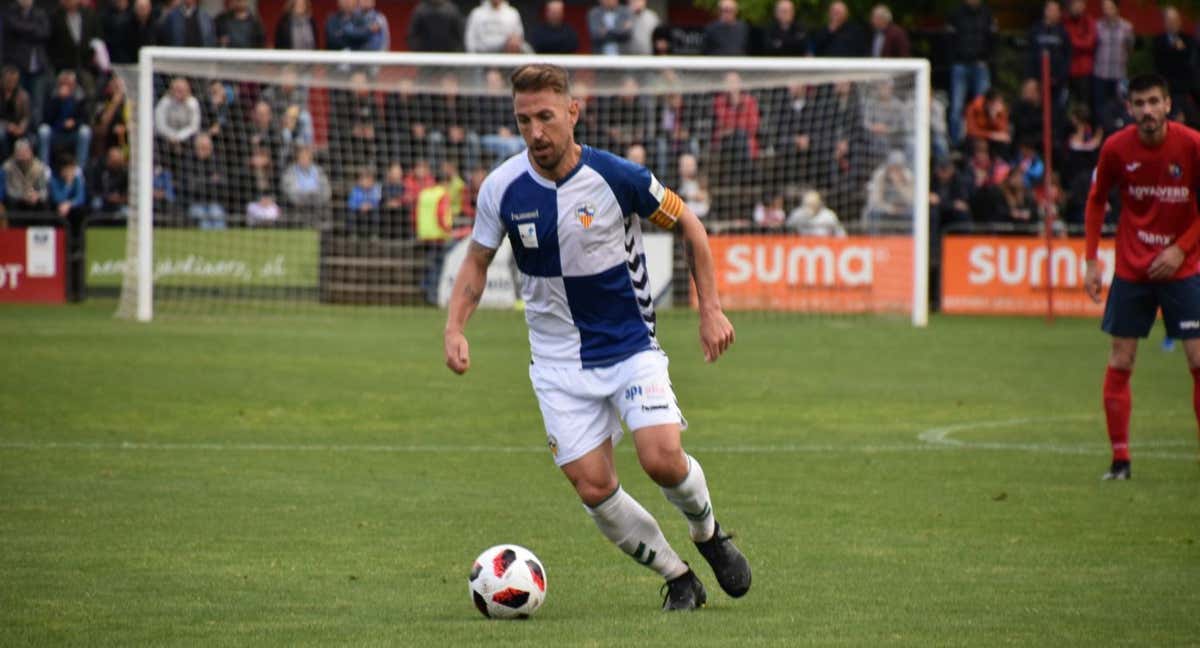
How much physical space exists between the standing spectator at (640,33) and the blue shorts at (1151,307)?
17.8 meters

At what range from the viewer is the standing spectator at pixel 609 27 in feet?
94.2

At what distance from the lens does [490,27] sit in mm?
27609

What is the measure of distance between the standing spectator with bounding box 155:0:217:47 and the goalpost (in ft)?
5.30

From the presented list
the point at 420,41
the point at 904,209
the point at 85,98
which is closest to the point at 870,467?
the point at 904,209

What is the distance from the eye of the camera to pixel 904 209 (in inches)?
1035

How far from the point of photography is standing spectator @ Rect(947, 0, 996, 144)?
29.5 meters

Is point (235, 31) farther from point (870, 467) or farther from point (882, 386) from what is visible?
point (870, 467)

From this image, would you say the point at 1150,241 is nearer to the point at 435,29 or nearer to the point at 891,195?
the point at 891,195

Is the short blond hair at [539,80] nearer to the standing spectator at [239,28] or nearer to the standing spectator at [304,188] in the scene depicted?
the standing spectator at [304,188]

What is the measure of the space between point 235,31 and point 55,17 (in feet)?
10.5

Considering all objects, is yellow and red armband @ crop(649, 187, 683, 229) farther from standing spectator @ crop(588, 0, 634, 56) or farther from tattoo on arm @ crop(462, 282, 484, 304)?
standing spectator @ crop(588, 0, 634, 56)

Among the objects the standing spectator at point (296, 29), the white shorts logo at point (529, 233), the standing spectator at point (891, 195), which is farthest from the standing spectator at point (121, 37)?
the white shorts logo at point (529, 233)

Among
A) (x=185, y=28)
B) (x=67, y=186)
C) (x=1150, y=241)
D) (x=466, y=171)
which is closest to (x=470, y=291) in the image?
(x=1150, y=241)

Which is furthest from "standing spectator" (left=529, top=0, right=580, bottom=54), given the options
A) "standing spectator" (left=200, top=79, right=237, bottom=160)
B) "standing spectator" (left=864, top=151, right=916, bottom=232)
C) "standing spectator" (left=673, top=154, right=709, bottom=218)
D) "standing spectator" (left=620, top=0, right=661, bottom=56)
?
"standing spectator" (left=864, top=151, right=916, bottom=232)
